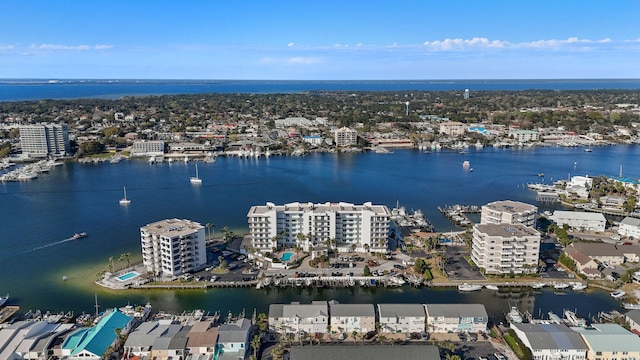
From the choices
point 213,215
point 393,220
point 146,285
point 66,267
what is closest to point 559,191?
point 393,220

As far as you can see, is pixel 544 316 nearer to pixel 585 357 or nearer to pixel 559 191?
pixel 585 357

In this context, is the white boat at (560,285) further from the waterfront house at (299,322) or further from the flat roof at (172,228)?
the flat roof at (172,228)

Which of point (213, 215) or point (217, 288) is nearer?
point (217, 288)

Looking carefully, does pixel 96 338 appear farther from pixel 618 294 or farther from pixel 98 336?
pixel 618 294

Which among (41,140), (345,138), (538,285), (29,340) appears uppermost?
(41,140)

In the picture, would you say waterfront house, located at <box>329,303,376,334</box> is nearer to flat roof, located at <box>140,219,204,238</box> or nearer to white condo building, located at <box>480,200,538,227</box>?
flat roof, located at <box>140,219,204,238</box>

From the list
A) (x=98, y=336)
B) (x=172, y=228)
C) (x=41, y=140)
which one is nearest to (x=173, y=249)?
(x=172, y=228)
